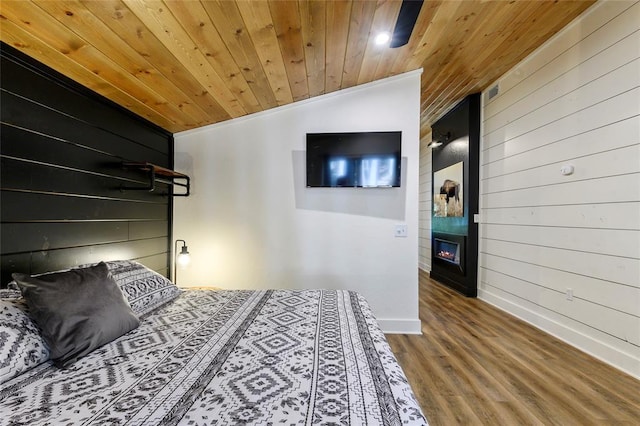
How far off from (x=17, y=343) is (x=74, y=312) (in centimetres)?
17

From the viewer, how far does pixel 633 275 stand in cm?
195

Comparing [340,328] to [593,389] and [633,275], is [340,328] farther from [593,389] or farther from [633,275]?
[633,275]

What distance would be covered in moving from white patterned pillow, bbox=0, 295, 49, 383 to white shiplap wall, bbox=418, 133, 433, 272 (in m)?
5.41

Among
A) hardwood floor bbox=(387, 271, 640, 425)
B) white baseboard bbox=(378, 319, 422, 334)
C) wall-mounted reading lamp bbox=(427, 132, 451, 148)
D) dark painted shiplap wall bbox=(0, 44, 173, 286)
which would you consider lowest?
hardwood floor bbox=(387, 271, 640, 425)

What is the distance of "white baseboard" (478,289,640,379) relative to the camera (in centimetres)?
195

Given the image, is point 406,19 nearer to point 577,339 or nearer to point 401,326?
point 401,326

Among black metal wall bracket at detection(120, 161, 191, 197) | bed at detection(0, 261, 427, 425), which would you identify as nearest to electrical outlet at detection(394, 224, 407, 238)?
bed at detection(0, 261, 427, 425)

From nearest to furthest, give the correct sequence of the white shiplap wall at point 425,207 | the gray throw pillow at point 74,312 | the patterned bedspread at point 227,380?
the patterned bedspread at point 227,380 → the gray throw pillow at point 74,312 → the white shiplap wall at point 425,207

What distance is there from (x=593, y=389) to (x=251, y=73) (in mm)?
3350

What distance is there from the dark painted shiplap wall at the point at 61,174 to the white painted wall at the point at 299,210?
0.61 m

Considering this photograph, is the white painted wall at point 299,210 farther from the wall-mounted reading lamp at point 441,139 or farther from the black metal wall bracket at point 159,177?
the wall-mounted reading lamp at point 441,139

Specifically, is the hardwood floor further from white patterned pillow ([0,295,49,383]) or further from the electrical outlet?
white patterned pillow ([0,295,49,383])

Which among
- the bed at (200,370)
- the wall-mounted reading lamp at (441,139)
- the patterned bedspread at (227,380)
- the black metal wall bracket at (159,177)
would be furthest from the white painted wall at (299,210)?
the wall-mounted reading lamp at (441,139)

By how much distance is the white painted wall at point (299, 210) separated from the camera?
2.70m
